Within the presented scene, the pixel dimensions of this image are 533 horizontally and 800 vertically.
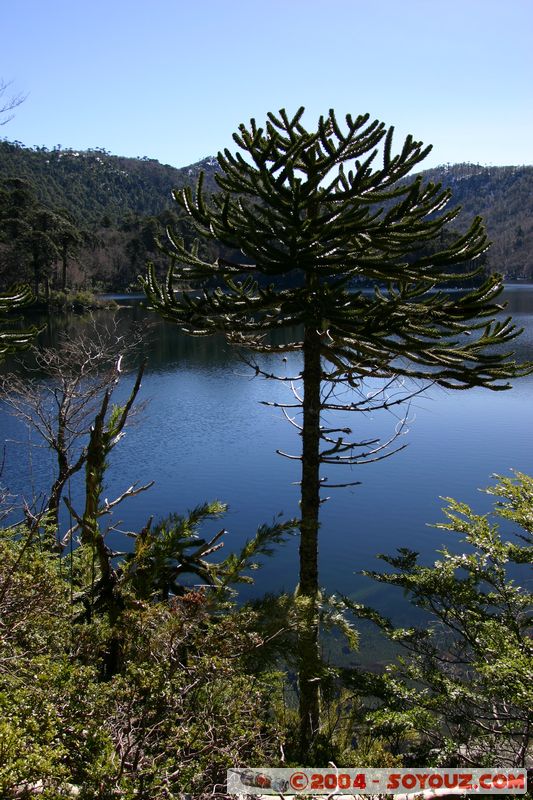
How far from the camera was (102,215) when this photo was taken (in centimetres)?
10912

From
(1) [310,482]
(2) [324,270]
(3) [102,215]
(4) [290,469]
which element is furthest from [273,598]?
(3) [102,215]

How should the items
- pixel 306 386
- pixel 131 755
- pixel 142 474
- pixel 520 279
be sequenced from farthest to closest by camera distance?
pixel 520 279 < pixel 142 474 < pixel 306 386 < pixel 131 755

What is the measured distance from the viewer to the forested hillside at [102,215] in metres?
52.0

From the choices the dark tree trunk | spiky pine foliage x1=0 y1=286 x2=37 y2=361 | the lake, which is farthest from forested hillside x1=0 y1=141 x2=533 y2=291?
the lake

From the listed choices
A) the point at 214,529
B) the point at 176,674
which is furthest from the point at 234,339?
the point at 214,529

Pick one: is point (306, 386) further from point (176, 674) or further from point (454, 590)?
point (176, 674)

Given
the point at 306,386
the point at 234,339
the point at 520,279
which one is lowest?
the point at 306,386

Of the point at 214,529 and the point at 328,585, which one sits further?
the point at 214,529

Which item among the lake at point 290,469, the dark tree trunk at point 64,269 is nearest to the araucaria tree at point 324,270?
the lake at point 290,469

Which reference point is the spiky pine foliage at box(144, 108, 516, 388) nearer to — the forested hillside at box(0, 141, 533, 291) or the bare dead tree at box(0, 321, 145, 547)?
the forested hillside at box(0, 141, 533, 291)

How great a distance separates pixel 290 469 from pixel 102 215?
100 m

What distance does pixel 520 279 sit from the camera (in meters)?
121

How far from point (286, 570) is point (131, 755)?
10.2m

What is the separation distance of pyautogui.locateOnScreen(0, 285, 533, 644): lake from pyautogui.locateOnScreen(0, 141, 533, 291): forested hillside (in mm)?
6110
